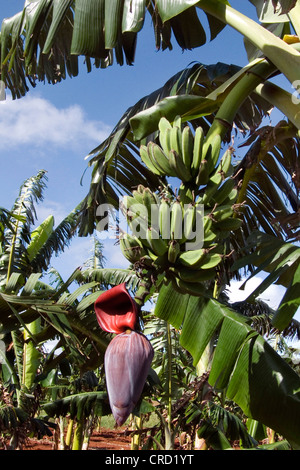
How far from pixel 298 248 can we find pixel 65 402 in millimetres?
2819

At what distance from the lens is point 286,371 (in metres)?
1.91

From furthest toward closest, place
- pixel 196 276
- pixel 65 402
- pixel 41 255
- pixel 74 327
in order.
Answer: pixel 41 255 → pixel 65 402 → pixel 74 327 → pixel 196 276

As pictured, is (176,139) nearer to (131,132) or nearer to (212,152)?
(212,152)

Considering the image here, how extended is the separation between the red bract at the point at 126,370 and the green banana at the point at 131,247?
1.16ft

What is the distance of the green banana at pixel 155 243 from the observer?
132cm

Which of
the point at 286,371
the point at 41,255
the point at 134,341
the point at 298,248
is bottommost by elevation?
the point at 286,371

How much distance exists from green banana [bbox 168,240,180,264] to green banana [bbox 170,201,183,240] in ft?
0.06

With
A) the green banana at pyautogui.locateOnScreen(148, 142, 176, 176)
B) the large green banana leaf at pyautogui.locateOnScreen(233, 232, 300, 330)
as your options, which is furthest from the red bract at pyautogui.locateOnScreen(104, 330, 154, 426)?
the large green banana leaf at pyautogui.locateOnScreen(233, 232, 300, 330)

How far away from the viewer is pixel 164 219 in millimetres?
1376

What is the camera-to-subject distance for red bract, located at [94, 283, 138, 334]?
3.55 ft

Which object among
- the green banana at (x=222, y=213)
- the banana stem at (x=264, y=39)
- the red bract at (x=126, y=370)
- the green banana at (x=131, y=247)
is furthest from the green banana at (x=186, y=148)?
the red bract at (x=126, y=370)

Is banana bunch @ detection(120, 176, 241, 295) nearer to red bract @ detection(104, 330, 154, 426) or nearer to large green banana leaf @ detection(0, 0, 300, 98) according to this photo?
red bract @ detection(104, 330, 154, 426)
